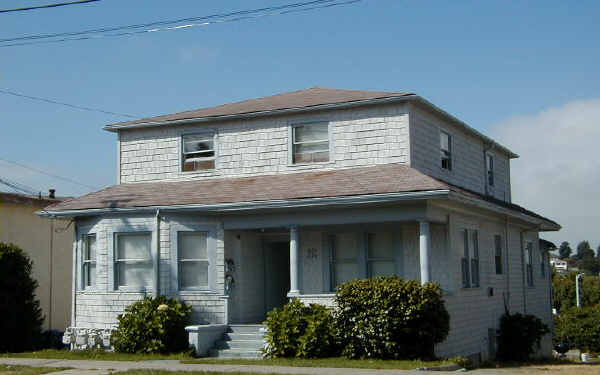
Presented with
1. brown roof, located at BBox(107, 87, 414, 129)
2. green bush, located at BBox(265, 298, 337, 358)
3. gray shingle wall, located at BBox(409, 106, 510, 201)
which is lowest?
green bush, located at BBox(265, 298, 337, 358)

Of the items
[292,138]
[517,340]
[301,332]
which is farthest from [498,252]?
[301,332]

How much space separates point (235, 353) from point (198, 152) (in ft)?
21.8

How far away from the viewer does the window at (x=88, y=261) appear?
21688 millimetres

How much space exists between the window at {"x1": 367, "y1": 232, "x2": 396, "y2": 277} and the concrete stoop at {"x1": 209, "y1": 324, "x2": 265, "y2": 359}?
3.17 m

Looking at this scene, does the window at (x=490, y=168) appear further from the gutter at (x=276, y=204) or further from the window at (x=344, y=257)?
the gutter at (x=276, y=204)

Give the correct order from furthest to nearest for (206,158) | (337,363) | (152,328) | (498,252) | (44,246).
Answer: (44,246) → (498,252) → (206,158) → (152,328) → (337,363)

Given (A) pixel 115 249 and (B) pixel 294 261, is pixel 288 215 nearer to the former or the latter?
(B) pixel 294 261

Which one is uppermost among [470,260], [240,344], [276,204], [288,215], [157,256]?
[276,204]

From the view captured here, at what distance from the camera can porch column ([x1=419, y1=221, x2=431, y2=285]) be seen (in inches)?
712

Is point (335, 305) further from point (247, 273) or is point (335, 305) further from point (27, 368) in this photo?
point (27, 368)

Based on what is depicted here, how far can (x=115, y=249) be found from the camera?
21109 millimetres

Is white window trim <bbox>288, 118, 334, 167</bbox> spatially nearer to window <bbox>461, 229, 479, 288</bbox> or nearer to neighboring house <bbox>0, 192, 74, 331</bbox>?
window <bbox>461, 229, 479, 288</bbox>

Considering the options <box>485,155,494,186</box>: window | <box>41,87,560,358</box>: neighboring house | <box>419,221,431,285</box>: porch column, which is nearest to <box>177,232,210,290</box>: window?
<box>41,87,560,358</box>: neighboring house

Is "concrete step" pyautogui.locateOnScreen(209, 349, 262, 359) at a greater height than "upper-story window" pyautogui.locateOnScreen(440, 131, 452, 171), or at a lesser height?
lesser
